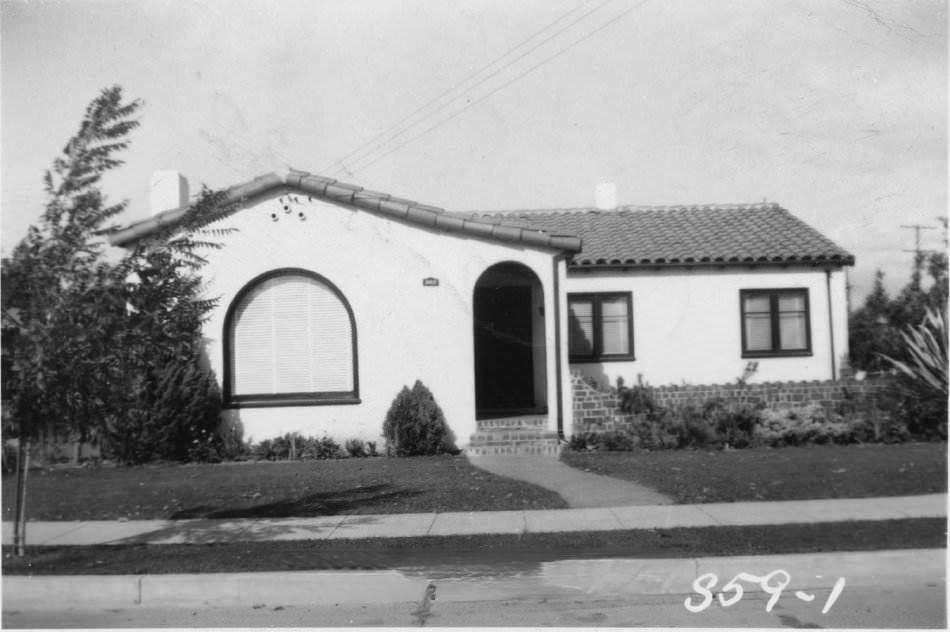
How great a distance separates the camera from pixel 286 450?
11.3 m

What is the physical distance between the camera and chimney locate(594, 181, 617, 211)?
59.9 feet

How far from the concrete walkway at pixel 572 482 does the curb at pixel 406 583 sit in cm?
213

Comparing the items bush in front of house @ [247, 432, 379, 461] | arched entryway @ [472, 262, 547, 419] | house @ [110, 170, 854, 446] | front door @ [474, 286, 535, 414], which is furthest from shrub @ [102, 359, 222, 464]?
front door @ [474, 286, 535, 414]

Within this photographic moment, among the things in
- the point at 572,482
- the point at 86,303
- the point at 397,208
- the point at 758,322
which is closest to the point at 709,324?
the point at 758,322

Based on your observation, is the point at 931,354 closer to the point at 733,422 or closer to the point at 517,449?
the point at 733,422

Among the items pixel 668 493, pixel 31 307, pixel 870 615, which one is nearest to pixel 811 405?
pixel 668 493

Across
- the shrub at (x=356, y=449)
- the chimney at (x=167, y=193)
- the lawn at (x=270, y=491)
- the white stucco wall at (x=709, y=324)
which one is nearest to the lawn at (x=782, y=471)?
the lawn at (x=270, y=491)

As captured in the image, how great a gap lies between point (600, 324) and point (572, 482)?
6.35 metres

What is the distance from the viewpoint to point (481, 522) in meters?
7.38

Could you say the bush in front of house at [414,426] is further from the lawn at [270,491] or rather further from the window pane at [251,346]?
the window pane at [251,346]

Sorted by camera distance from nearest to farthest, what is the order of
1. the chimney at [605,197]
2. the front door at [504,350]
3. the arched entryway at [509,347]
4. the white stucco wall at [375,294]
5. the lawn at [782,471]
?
the lawn at [782,471]
the white stucco wall at [375,294]
the arched entryway at [509,347]
the front door at [504,350]
the chimney at [605,197]

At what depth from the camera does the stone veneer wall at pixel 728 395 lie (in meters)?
11.7

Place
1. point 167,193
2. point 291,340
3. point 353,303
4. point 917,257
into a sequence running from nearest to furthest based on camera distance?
point 917,257 < point 353,303 < point 291,340 < point 167,193

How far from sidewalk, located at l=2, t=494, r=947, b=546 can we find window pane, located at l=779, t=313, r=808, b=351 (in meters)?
7.41
